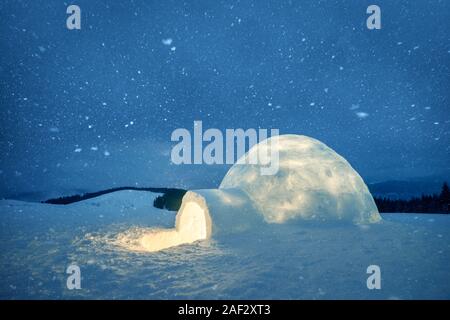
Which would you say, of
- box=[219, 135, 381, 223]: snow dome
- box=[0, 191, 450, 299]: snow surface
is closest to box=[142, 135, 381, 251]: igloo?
box=[219, 135, 381, 223]: snow dome

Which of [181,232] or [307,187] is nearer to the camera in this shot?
[307,187]

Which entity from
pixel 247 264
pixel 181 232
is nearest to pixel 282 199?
pixel 181 232

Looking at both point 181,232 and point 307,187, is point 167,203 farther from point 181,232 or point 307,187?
point 307,187

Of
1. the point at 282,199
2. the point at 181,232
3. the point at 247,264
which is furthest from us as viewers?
the point at 181,232

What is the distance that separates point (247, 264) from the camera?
512 centimetres

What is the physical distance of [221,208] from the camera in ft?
25.5

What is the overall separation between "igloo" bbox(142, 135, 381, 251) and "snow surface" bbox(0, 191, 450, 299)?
437 millimetres

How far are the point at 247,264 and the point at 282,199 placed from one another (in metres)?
3.86

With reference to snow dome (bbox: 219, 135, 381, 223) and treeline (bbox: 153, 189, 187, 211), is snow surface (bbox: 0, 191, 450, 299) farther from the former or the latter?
treeline (bbox: 153, 189, 187, 211)

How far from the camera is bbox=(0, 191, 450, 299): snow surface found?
13.2 feet

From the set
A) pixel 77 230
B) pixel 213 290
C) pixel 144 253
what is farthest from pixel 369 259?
pixel 77 230

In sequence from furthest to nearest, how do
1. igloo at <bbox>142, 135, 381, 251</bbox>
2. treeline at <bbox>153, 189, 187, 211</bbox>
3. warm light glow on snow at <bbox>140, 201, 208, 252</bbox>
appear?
1. treeline at <bbox>153, 189, 187, 211</bbox>
2. warm light glow on snow at <bbox>140, 201, 208, 252</bbox>
3. igloo at <bbox>142, 135, 381, 251</bbox>
